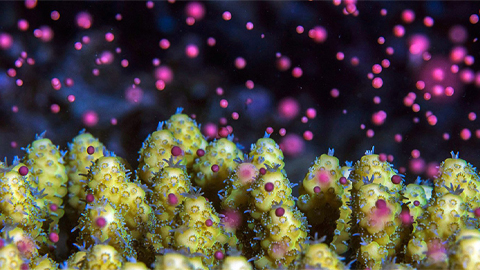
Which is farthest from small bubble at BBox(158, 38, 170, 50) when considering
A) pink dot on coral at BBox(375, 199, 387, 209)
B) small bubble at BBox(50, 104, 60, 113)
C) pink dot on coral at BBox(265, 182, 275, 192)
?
pink dot on coral at BBox(375, 199, 387, 209)

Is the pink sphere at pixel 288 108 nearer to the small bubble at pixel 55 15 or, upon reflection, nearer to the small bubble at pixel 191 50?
the small bubble at pixel 191 50

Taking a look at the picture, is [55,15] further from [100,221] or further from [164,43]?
[100,221]

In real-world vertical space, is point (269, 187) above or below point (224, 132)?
below

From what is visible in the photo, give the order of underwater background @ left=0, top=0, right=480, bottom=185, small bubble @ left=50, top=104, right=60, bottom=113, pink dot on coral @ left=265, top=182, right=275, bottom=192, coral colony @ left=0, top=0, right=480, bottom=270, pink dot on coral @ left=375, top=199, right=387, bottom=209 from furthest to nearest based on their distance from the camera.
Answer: small bubble @ left=50, top=104, right=60, bottom=113 → underwater background @ left=0, top=0, right=480, bottom=185 → coral colony @ left=0, top=0, right=480, bottom=270 → pink dot on coral @ left=265, top=182, right=275, bottom=192 → pink dot on coral @ left=375, top=199, right=387, bottom=209

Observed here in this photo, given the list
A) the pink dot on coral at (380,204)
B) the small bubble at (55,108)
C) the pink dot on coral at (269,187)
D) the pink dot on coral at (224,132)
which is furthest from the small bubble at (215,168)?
the small bubble at (55,108)

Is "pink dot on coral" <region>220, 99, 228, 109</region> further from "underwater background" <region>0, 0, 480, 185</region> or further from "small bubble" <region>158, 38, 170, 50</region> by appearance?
"small bubble" <region>158, 38, 170, 50</region>

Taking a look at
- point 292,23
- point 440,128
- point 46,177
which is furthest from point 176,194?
point 440,128

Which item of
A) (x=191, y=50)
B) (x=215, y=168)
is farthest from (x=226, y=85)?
(x=215, y=168)

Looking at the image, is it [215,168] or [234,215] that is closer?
[234,215]
